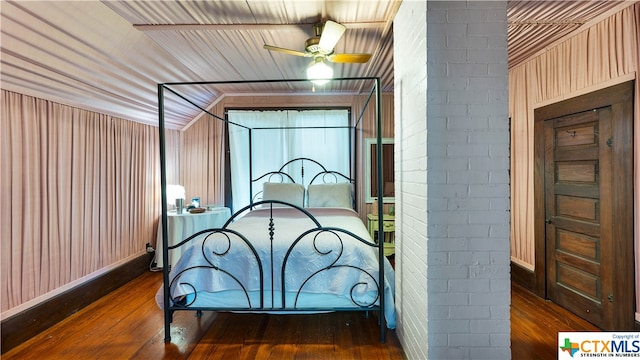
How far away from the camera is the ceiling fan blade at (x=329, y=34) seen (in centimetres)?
190

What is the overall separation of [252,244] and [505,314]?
155cm

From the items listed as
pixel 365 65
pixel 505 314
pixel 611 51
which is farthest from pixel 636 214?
pixel 365 65

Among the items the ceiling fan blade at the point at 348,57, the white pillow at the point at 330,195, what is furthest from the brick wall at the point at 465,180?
the white pillow at the point at 330,195

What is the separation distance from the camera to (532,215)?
282cm

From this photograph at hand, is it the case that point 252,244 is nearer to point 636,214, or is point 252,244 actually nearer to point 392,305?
point 392,305

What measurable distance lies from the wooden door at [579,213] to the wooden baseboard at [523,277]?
172 millimetres

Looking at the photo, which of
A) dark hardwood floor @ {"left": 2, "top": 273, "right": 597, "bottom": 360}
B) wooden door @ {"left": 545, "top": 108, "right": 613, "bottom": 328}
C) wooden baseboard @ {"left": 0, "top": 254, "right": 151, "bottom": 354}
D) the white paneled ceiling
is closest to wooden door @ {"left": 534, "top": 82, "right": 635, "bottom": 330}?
wooden door @ {"left": 545, "top": 108, "right": 613, "bottom": 328}

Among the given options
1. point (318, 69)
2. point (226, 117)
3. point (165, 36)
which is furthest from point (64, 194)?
point (318, 69)

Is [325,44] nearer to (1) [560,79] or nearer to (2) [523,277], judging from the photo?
(1) [560,79]

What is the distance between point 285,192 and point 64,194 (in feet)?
6.88

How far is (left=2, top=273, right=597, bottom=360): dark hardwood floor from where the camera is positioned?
1.93 metres

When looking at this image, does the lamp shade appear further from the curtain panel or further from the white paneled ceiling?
the curtain panel

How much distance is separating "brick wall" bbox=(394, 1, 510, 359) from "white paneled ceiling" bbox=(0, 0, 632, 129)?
65 centimetres

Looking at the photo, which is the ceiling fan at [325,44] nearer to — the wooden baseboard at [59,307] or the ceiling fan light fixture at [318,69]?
the ceiling fan light fixture at [318,69]
